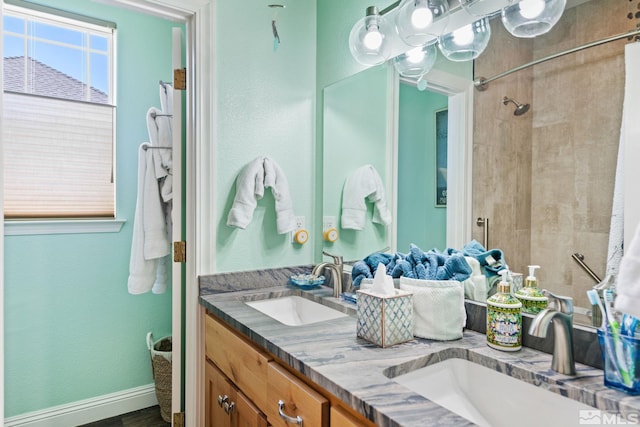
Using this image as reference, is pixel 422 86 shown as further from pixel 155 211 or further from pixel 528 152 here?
pixel 155 211

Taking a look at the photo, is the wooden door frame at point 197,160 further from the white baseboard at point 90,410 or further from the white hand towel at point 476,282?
the white hand towel at point 476,282

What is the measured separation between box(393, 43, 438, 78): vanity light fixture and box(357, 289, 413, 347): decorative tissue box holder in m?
0.85

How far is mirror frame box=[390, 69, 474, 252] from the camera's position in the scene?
1244 millimetres

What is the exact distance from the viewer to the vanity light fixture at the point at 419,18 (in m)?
1.30

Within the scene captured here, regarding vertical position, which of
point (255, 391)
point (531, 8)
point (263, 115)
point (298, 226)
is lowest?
point (255, 391)

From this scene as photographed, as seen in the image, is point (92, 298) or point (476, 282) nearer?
point (476, 282)

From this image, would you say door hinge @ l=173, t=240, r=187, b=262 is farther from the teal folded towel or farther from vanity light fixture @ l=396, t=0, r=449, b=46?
vanity light fixture @ l=396, t=0, r=449, b=46

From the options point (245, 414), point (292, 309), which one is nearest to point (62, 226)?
point (292, 309)

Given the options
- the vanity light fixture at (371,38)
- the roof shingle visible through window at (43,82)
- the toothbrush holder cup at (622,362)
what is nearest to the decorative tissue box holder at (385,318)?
the toothbrush holder cup at (622,362)

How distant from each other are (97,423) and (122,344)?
1.43ft

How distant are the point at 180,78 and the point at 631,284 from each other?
177 centimetres

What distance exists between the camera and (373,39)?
152 cm

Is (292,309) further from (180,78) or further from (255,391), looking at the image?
(180,78)

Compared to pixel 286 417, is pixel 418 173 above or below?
above
